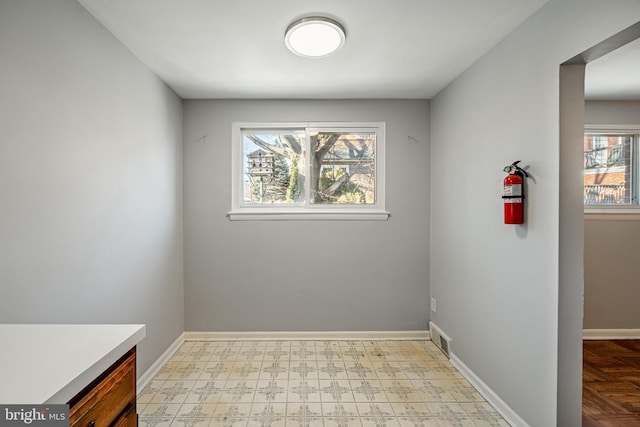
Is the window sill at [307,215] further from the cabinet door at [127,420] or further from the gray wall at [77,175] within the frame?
the cabinet door at [127,420]

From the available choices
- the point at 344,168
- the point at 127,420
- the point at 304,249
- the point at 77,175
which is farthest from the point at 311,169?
the point at 127,420

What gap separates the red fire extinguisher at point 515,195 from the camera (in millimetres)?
1908

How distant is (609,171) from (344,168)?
108 inches

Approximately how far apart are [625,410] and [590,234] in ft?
5.70

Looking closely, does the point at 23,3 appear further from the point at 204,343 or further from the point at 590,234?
the point at 590,234

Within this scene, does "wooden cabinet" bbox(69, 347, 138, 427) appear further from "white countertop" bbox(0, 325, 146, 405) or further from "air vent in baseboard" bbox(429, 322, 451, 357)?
"air vent in baseboard" bbox(429, 322, 451, 357)

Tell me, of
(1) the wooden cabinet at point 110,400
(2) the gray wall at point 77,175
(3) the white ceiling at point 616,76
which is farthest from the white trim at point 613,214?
(2) the gray wall at point 77,175

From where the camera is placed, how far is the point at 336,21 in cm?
194

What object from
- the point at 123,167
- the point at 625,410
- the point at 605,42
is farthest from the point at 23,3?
the point at 625,410

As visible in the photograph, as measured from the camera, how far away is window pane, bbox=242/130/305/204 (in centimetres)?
344

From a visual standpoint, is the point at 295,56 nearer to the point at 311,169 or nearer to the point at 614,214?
the point at 311,169

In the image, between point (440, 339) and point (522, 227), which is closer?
point (522, 227)

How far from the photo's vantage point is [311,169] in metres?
3.41
